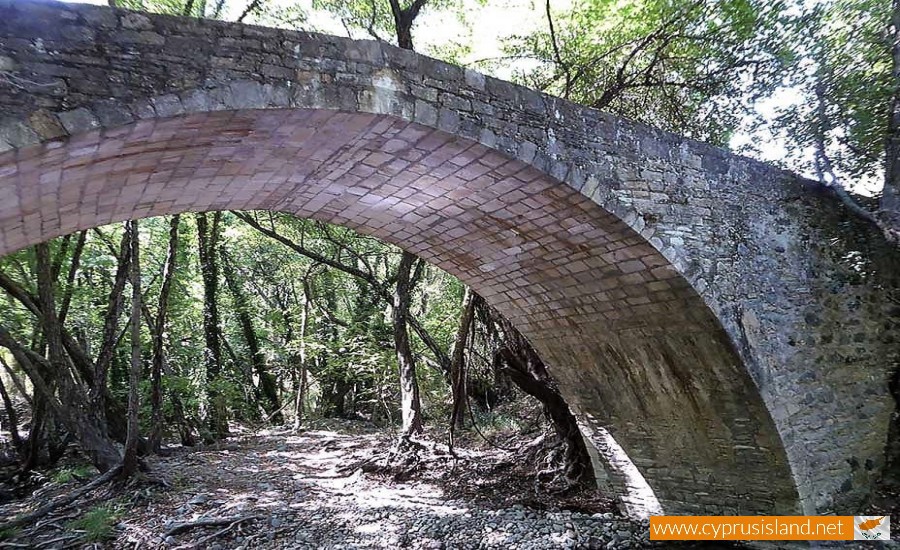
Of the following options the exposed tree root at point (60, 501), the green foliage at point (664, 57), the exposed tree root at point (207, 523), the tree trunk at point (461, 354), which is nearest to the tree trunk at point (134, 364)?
the exposed tree root at point (60, 501)

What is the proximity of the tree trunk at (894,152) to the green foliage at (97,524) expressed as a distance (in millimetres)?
7748

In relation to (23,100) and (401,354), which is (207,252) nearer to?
(401,354)

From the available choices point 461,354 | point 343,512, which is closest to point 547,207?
point 461,354

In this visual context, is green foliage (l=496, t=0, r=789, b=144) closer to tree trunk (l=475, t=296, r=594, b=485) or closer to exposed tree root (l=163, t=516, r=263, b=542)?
tree trunk (l=475, t=296, r=594, b=485)

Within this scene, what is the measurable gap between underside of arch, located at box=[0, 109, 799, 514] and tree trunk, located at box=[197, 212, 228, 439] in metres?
7.14

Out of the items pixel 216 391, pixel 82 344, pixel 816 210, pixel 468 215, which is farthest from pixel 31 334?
pixel 816 210

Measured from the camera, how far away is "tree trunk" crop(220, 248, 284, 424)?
12609mm

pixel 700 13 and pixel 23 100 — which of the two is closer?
pixel 23 100

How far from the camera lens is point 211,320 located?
11.4 metres

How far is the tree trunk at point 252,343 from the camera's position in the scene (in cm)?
1261

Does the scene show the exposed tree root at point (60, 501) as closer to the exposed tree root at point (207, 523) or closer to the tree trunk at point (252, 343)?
the exposed tree root at point (207, 523)

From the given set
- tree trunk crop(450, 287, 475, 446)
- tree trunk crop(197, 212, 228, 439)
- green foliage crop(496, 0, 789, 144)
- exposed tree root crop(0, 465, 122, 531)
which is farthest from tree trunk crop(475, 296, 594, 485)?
tree trunk crop(197, 212, 228, 439)

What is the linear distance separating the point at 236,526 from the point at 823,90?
24.1 feet

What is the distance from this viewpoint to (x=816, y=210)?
512cm
